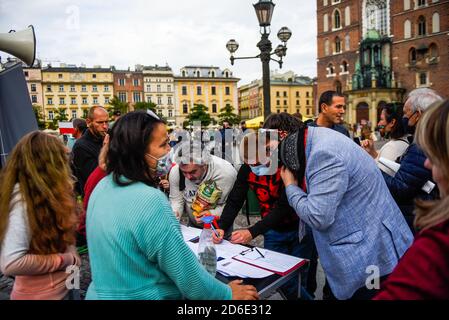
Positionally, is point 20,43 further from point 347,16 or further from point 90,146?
point 347,16

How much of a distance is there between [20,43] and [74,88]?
7522cm

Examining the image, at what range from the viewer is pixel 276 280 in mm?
1962

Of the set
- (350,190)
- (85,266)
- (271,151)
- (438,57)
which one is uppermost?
(438,57)

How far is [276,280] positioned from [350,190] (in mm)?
676

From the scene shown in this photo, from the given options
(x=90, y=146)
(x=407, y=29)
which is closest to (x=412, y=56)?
(x=407, y=29)

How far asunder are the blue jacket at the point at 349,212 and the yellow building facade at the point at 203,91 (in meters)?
74.6

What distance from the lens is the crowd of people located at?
1115 mm

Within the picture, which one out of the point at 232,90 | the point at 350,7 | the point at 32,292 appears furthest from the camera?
the point at 232,90

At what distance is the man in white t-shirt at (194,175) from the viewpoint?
2.97 metres

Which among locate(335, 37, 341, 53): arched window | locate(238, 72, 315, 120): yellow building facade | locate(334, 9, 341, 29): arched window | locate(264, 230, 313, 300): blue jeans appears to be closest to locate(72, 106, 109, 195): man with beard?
locate(264, 230, 313, 300): blue jeans

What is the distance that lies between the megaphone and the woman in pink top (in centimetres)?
342

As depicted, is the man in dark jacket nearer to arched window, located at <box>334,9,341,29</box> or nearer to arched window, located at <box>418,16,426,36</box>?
arched window, located at <box>418,16,426,36</box>
